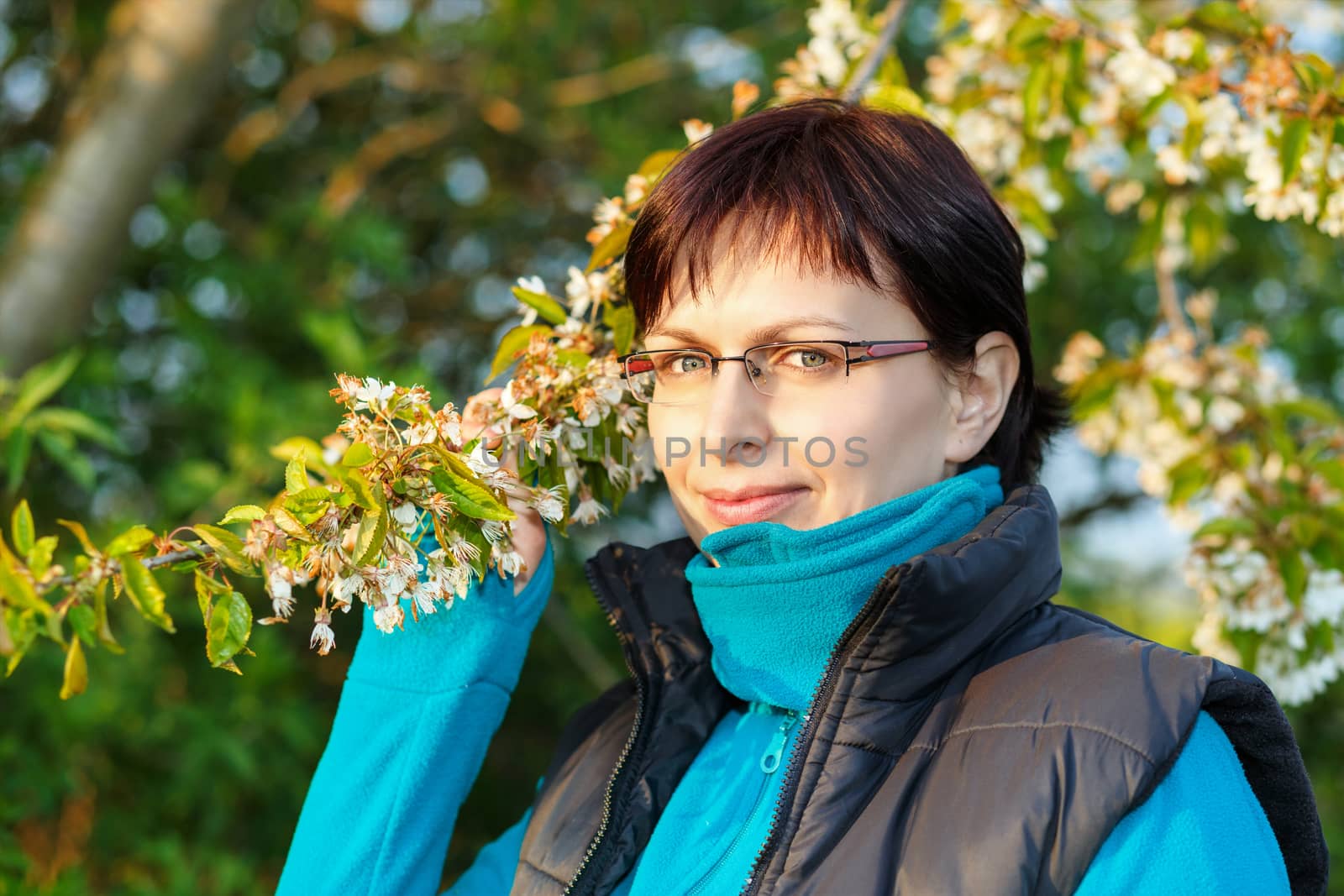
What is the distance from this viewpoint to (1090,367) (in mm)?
2996

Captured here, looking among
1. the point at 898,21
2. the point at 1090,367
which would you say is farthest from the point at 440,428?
the point at 1090,367

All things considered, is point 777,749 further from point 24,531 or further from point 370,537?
point 24,531

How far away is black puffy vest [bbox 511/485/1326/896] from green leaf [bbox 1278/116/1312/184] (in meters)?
0.90

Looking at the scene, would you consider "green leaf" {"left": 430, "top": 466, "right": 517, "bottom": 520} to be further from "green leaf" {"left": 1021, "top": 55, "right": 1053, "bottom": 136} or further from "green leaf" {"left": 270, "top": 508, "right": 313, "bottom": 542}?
"green leaf" {"left": 1021, "top": 55, "right": 1053, "bottom": 136}

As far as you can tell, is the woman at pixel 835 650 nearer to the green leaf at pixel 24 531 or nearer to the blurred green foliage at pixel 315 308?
the green leaf at pixel 24 531

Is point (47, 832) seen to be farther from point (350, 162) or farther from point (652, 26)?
point (652, 26)

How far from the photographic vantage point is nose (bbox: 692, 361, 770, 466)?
1.45 meters

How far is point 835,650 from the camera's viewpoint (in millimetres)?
1370

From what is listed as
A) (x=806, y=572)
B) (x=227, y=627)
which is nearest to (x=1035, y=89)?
(x=806, y=572)

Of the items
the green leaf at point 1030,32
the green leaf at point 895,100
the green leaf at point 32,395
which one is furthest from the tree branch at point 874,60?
the green leaf at point 32,395

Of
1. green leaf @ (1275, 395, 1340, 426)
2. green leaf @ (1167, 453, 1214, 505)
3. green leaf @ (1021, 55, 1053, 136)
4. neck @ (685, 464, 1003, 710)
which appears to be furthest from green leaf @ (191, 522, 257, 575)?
green leaf @ (1275, 395, 1340, 426)

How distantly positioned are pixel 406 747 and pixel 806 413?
0.74m

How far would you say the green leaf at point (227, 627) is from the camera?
1277 mm

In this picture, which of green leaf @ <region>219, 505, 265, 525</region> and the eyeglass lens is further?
the eyeglass lens
